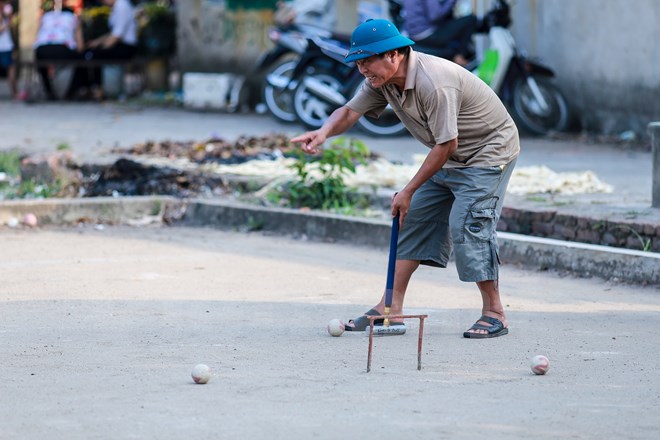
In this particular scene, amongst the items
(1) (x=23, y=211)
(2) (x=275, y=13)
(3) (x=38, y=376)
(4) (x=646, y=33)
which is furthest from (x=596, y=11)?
(3) (x=38, y=376)

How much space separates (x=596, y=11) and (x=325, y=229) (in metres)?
6.06

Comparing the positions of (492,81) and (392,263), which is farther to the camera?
(492,81)

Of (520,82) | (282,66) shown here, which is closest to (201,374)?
(520,82)

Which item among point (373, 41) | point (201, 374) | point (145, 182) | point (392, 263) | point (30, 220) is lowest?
point (30, 220)

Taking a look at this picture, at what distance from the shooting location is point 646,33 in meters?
13.0

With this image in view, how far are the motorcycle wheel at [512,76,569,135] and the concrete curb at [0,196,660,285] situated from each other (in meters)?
5.02

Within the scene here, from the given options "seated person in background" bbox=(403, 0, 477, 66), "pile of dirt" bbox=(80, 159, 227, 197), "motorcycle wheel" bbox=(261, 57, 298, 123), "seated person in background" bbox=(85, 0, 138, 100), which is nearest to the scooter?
"seated person in background" bbox=(403, 0, 477, 66)

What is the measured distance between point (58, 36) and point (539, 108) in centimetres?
814

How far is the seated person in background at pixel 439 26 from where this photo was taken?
13.5 m

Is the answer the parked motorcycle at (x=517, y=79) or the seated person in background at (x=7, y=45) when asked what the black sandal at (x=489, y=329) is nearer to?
the parked motorcycle at (x=517, y=79)

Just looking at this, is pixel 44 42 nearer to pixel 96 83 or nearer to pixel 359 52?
pixel 96 83

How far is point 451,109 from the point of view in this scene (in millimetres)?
5602

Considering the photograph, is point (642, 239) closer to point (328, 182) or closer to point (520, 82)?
point (328, 182)

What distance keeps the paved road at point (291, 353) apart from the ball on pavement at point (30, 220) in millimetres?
1041
